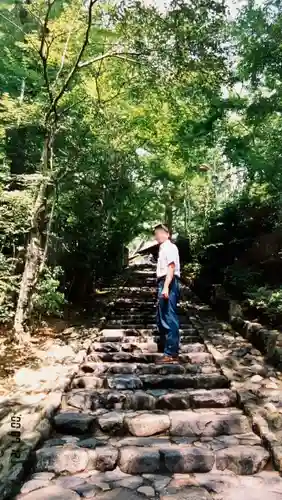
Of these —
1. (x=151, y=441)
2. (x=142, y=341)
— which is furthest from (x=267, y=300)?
(x=151, y=441)

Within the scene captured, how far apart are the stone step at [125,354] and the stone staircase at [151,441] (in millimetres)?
263

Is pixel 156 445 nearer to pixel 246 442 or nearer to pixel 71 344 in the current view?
pixel 246 442

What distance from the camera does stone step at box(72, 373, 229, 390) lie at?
5.30 metres

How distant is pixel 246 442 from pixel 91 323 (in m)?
5.85

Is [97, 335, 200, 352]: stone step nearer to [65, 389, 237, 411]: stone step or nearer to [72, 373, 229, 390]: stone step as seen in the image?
[72, 373, 229, 390]: stone step

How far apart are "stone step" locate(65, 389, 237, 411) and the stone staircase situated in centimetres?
1

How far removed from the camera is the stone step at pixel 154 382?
5305mm

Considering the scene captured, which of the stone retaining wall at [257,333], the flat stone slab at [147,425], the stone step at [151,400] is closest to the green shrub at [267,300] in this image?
the stone retaining wall at [257,333]

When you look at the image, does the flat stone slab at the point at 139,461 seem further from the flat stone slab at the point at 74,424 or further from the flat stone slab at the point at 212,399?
the flat stone slab at the point at 212,399

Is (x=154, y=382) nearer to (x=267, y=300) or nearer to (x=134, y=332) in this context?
(x=134, y=332)

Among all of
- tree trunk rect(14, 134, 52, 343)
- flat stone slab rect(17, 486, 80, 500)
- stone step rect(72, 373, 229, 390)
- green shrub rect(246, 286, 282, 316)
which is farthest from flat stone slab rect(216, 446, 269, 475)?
tree trunk rect(14, 134, 52, 343)

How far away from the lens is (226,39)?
28.5 feet

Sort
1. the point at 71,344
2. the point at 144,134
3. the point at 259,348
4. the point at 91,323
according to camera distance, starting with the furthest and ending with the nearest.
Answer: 1. the point at 144,134
2. the point at 91,323
3. the point at 71,344
4. the point at 259,348

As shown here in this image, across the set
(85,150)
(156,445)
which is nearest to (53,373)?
(156,445)
